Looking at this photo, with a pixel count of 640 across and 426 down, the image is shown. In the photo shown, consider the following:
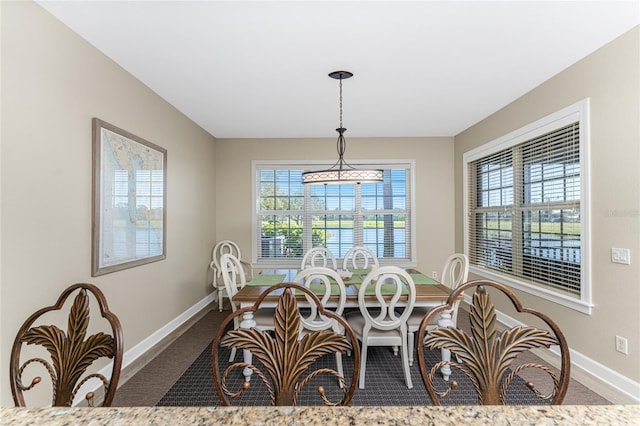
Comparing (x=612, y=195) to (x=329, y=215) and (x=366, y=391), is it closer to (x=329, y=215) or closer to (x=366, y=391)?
(x=366, y=391)

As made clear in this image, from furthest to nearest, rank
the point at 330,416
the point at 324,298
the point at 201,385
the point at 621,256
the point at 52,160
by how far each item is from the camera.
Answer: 1. the point at 201,385
2. the point at 324,298
3. the point at 621,256
4. the point at 52,160
5. the point at 330,416

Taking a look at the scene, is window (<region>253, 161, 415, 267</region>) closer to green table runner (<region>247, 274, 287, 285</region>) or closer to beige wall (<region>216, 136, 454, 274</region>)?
beige wall (<region>216, 136, 454, 274</region>)

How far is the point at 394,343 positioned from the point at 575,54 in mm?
2611

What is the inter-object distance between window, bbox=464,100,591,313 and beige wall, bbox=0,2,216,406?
3.74 m

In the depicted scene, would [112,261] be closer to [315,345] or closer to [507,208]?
[315,345]

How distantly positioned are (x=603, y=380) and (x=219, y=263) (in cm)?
457

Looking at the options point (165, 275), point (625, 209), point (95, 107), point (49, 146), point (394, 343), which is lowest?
point (394, 343)

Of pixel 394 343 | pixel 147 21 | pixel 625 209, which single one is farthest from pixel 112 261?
pixel 625 209

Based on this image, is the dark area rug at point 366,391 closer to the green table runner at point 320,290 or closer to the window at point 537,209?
the green table runner at point 320,290

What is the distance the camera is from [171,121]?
3.91m

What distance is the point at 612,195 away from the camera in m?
2.58

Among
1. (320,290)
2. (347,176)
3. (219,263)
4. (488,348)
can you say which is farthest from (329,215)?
(488,348)

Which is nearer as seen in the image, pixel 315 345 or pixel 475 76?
pixel 315 345

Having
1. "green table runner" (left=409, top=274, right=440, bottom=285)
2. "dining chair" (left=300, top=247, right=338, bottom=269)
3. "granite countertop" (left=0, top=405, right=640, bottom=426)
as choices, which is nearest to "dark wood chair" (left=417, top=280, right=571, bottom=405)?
"granite countertop" (left=0, top=405, right=640, bottom=426)
